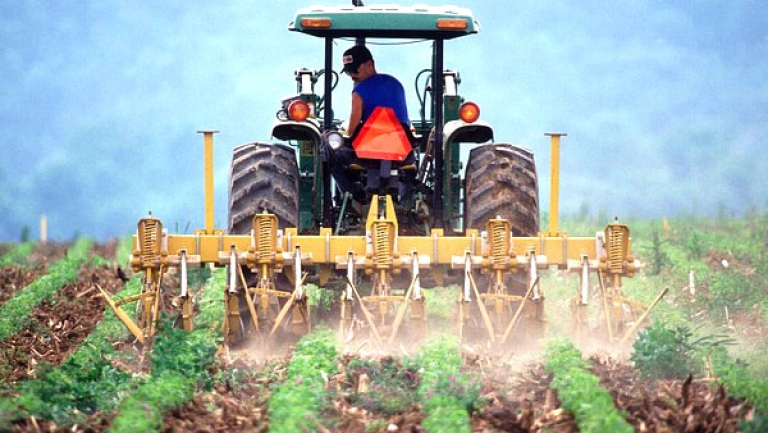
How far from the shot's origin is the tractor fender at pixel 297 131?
474 inches

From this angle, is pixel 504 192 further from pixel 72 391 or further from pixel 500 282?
pixel 72 391

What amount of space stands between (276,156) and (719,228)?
12.2 m

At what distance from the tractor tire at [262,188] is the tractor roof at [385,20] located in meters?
1.25

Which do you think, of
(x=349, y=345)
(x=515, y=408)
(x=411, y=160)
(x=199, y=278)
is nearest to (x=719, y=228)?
(x=199, y=278)

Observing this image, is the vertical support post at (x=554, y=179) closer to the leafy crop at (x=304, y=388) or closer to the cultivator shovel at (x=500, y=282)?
the cultivator shovel at (x=500, y=282)

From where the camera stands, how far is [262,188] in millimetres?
12289

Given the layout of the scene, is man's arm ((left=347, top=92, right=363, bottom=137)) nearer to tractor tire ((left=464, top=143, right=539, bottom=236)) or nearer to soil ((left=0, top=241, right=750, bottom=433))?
tractor tire ((left=464, top=143, right=539, bottom=236))

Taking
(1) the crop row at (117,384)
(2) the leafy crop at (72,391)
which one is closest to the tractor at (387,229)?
(1) the crop row at (117,384)

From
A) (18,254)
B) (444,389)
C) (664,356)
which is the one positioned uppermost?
(18,254)

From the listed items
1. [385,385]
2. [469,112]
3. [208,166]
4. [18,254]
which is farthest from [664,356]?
[18,254]

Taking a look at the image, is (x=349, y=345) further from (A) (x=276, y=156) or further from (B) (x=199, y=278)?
(B) (x=199, y=278)

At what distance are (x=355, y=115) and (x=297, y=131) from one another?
1.65 ft

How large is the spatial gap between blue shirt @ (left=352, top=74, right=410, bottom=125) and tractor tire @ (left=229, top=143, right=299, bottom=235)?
2.69 feet

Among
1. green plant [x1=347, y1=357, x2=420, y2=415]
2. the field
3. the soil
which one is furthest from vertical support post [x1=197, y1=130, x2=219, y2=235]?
green plant [x1=347, y1=357, x2=420, y2=415]
